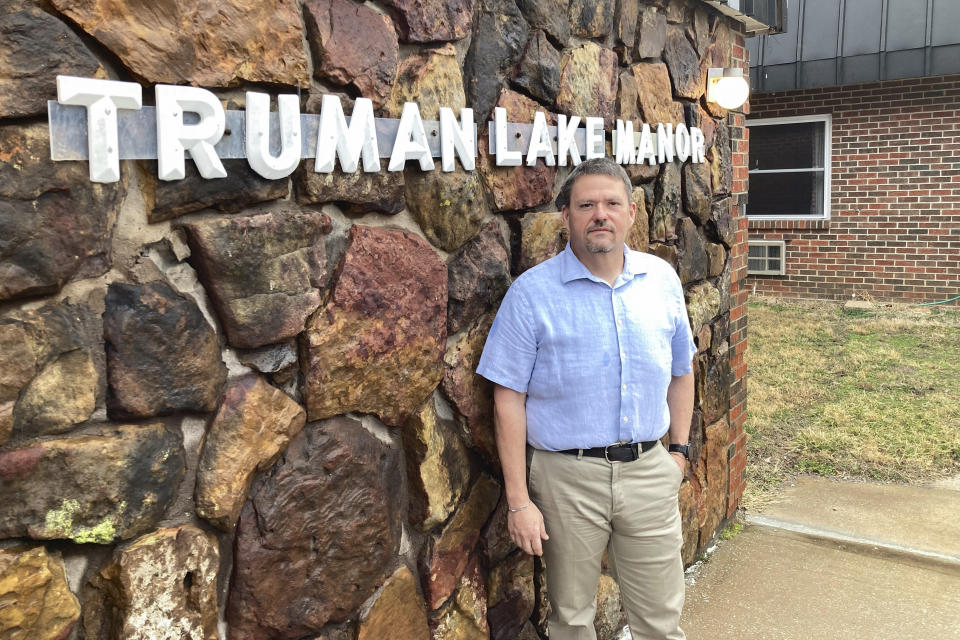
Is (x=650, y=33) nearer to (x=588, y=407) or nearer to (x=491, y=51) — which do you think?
(x=491, y=51)

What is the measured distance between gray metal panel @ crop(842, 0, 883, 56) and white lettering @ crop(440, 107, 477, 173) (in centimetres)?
890

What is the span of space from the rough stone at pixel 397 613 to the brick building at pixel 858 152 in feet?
30.3

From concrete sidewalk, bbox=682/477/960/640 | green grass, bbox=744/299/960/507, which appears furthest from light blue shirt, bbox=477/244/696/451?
green grass, bbox=744/299/960/507

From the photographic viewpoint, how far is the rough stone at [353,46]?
1808 mm

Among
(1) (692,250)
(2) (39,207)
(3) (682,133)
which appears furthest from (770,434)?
(2) (39,207)

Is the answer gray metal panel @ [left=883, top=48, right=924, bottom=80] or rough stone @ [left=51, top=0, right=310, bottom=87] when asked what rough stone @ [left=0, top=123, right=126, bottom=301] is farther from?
gray metal panel @ [left=883, top=48, right=924, bottom=80]

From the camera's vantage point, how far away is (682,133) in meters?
3.53

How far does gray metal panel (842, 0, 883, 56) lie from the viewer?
9461mm

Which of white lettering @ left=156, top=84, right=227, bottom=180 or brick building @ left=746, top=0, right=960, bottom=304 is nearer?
white lettering @ left=156, top=84, right=227, bottom=180

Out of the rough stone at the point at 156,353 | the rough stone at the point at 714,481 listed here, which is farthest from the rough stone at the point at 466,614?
the rough stone at the point at 714,481

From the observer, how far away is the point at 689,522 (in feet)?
12.4

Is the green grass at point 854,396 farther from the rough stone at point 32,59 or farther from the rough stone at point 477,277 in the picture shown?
the rough stone at point 32,59

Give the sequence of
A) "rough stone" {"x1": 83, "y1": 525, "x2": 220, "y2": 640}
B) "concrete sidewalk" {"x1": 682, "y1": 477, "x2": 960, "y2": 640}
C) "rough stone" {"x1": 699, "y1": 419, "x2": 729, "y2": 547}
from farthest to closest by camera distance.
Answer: "rough stone" {"x1": 699, "y1": 419, "x2": 729, "y2": 547}, "concrete sidewalk" {"x1": 682, "y1": 477, "x2": 960, "y2": 640}, "rough stone" {"x1": 83, "y1": 525, "x2": 220, "y2": 640}

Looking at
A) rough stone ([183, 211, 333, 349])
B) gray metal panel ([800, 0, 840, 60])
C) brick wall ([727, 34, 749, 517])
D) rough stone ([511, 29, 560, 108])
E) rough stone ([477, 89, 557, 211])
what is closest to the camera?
rough stone ([183, 211, 333, 349])
